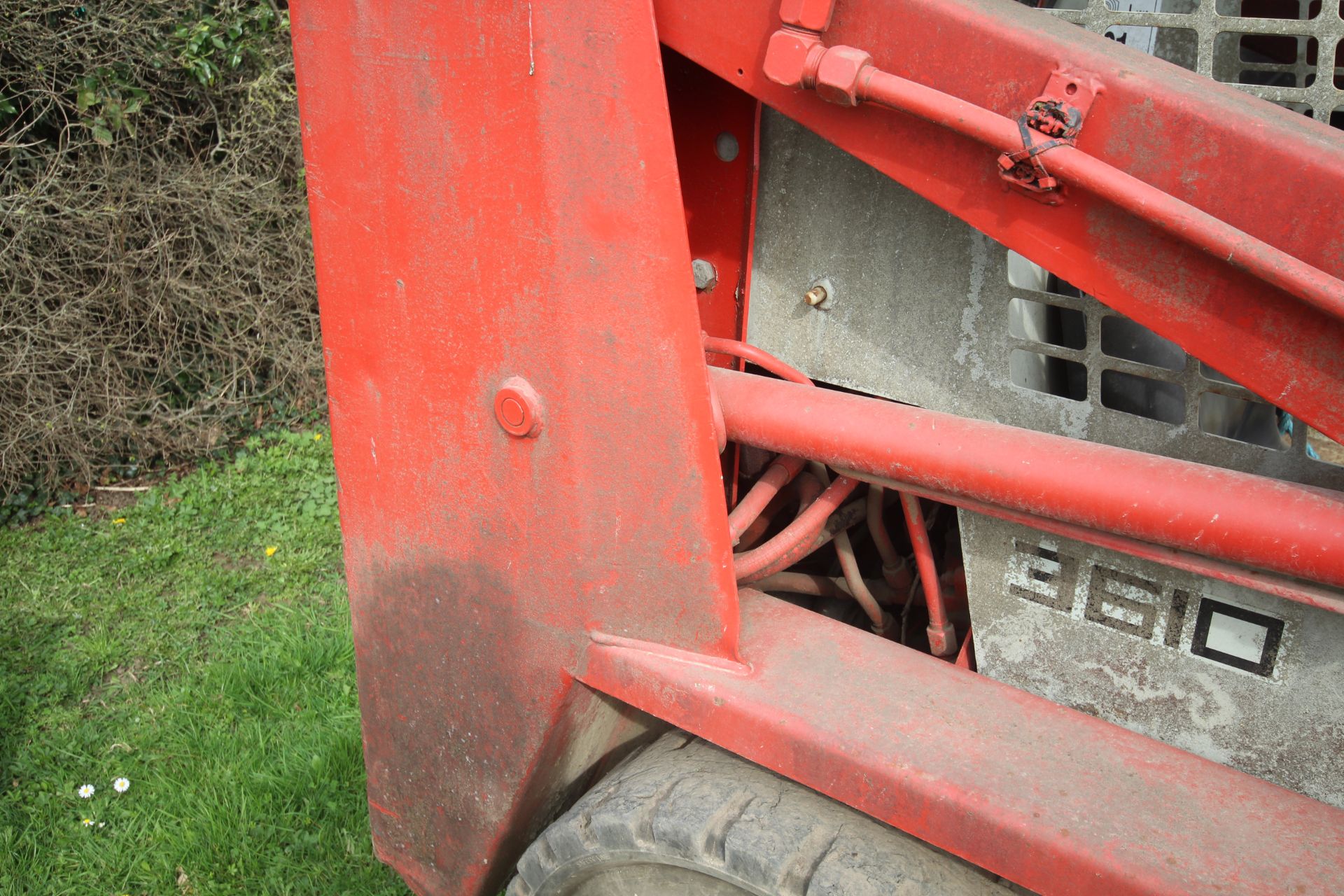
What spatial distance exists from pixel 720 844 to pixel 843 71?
101 cm

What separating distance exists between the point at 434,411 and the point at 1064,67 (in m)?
0.96

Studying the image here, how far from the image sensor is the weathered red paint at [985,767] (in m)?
1.09

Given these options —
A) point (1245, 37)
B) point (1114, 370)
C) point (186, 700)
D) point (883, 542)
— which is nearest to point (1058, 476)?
point (1114, 370)

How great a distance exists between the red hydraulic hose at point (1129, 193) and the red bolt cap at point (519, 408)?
58 centimetres

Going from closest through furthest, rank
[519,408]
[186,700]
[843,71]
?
[843,71] < [519,408] < [186,700]

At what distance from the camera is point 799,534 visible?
5.06 ft

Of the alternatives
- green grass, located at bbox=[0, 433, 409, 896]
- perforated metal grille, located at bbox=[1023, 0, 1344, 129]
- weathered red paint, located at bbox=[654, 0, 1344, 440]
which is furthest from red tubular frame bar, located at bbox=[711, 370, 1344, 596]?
green grass, located at bbox=[0, 433, 409, 896]

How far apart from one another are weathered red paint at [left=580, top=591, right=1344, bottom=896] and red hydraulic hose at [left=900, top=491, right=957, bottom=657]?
0.38ft

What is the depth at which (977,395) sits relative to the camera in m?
1.42

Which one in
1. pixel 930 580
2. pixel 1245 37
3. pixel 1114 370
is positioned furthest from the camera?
pixel 1245 37

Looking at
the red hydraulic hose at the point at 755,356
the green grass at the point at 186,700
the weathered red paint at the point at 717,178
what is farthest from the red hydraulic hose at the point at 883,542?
the green grass at the point at 186,700

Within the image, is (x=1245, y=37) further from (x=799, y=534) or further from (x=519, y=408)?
(x=519, y=408)

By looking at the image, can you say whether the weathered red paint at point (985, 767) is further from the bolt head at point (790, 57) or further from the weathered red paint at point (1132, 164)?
A: the bolt head at point (790, 57)

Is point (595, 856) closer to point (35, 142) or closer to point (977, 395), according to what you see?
point (977, 395)
